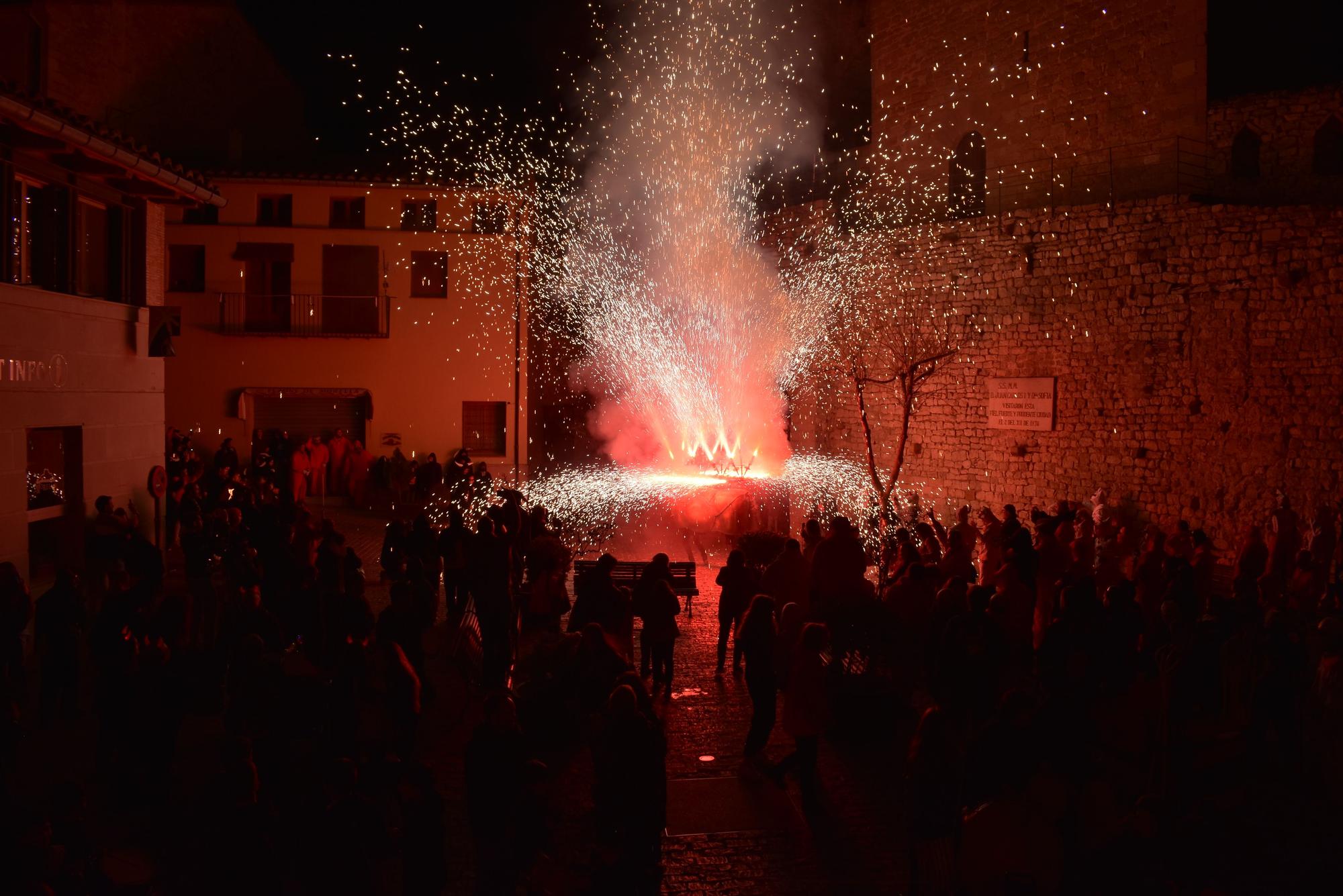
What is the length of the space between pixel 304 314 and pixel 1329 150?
21.1 metres

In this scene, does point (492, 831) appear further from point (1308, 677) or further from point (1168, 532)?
point (1168, 532)

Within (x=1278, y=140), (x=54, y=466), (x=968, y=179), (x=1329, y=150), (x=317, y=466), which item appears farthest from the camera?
(x=317, y=466)

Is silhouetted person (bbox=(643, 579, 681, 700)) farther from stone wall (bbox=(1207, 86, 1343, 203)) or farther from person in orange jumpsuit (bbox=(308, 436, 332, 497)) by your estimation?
person in orange jumpsuit (bbox=(308, 436, 332, 497))

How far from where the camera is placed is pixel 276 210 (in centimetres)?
2386

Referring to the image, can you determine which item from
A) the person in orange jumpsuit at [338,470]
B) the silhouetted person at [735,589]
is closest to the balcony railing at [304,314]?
the person in orange jumpsuit at [338,470]

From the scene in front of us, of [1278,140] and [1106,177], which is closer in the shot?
[1278,140]

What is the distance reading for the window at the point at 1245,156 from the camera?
17125 mm

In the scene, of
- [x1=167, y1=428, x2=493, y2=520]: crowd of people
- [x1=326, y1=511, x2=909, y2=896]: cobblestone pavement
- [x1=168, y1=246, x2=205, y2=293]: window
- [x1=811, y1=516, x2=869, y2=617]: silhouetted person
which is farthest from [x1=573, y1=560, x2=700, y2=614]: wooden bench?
[x1=168, y1=246, x2=205, y2=293]: window

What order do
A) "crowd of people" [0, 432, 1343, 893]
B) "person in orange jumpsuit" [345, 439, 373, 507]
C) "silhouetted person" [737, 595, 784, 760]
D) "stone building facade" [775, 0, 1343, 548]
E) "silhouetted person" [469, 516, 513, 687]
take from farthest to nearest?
1. "person in orange jumpsuit" [345, 439, 373, 507]
2. "stone building facade" [775, 0, 1343, 548]
3. "silhouetted person" [469, 516, 513, 687]
4. "silhouetted person" [737, 595, 784, 760]
5. "crowd of people" [0, 432, 1343, 893]

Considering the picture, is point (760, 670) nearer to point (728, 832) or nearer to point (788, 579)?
point (728, 832)

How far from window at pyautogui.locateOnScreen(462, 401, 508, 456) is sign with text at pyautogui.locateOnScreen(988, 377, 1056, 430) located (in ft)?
39.6

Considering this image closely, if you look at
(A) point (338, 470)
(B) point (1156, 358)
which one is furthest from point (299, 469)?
(B) point (1156, 358)

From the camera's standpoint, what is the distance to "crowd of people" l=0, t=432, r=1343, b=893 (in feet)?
14.4

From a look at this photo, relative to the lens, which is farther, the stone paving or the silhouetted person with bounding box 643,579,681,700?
the silhouetted person with bounding box 643,579,681,700
